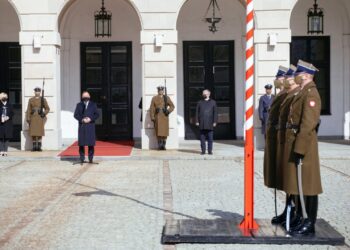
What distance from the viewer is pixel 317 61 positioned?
21.8 metres

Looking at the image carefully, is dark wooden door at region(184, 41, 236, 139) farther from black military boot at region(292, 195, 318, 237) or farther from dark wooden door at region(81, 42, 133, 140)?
black military boot at region(292, 195, 318, 237)

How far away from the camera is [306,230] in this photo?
702cm

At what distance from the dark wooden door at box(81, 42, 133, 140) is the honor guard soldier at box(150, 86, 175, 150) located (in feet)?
12.3

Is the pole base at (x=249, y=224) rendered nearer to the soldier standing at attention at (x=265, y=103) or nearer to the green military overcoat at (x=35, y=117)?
the soldier standing at attention at (x=265, y=103)

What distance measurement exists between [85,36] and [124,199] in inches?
494

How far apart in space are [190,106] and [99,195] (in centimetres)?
1152

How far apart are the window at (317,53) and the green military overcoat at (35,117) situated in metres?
8.78

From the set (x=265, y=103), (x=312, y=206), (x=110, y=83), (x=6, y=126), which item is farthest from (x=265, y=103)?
(x=312, y=206)

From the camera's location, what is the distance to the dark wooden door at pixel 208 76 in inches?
848

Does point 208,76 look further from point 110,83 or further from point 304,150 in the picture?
point 304,150

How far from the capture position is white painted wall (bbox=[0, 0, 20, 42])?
2105 cm

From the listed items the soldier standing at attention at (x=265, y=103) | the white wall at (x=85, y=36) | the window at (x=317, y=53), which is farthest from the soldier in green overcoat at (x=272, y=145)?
the window at (x=317, y=53)

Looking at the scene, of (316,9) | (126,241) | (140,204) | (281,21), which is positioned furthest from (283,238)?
(316,9)

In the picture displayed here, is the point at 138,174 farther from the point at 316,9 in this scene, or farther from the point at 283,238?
the point at 316,9
